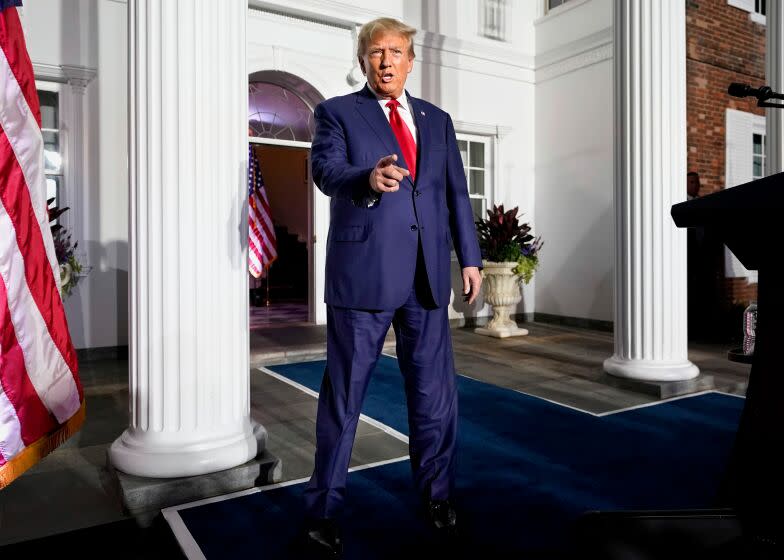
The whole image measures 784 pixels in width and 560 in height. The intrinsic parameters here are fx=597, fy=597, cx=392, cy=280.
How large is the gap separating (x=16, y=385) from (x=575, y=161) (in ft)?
23.2

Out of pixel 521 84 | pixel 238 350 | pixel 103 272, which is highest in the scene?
pixel 521 84

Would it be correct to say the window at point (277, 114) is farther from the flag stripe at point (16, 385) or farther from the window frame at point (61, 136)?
the flag stripe at point (16, 385)

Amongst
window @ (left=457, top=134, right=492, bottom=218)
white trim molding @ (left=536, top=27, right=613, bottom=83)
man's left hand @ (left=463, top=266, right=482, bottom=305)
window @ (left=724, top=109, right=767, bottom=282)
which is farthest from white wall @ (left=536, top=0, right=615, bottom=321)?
man's left hand @ (left=463, top=266, right=482, bottom=305)

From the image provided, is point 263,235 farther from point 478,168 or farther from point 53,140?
point 478,168

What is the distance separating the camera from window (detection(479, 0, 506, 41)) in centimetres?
788

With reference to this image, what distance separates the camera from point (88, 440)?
123 inches

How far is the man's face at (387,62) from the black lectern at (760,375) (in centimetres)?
120

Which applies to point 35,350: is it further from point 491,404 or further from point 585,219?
point 585,219

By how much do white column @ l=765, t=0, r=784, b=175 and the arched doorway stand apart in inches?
175

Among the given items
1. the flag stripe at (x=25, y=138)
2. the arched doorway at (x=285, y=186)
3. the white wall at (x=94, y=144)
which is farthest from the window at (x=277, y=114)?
the flag stripe at (x=25, y=138)

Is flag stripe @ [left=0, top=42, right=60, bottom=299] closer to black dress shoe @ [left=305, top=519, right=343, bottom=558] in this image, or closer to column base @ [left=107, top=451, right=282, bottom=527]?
column base @ [left=107, top=451, right=282, bottom=527]

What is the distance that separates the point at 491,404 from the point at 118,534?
93.2 inches

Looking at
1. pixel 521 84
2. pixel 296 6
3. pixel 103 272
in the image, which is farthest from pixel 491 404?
pixel 521 84

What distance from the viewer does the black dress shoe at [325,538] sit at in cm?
189
